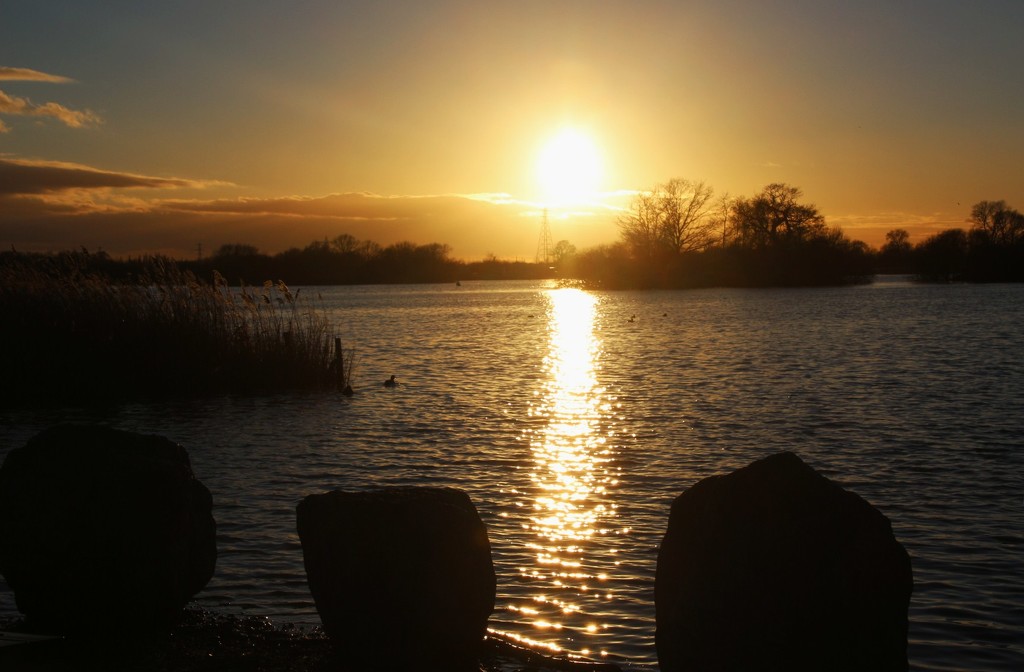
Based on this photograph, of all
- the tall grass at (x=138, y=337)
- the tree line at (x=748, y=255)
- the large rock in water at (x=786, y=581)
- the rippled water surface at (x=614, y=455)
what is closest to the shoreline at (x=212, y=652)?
the rippled water surface at (x=614, y=455)

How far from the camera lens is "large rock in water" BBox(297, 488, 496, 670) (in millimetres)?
5539

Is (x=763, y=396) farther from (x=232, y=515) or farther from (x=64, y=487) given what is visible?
(x=64, y=487)

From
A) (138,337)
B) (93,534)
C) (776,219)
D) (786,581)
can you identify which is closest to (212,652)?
(93,534)

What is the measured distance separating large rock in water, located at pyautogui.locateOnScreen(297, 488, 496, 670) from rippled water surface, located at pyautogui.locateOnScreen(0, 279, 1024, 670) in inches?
44.3

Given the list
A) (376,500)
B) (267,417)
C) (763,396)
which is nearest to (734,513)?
(376,500)

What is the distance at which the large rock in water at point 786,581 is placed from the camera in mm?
4570

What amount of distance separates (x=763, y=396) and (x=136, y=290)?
14327 mm

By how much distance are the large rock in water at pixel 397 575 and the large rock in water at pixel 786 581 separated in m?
1.38

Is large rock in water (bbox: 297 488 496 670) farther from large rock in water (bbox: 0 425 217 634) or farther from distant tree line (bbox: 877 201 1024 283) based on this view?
distant tree line (bbox: 877 201 1024 283)

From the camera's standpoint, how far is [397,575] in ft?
18.2

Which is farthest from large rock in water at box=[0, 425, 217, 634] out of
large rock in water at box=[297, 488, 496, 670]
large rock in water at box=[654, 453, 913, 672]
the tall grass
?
the tall grass

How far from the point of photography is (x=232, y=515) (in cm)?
1030

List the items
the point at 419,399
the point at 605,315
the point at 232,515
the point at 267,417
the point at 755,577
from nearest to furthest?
the point at 755,577, the point at 232,515, the point at 267,417, the point at 419,399, the point at 605,315

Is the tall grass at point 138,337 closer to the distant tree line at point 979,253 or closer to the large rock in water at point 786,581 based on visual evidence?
the large rock in water at point 786,581
